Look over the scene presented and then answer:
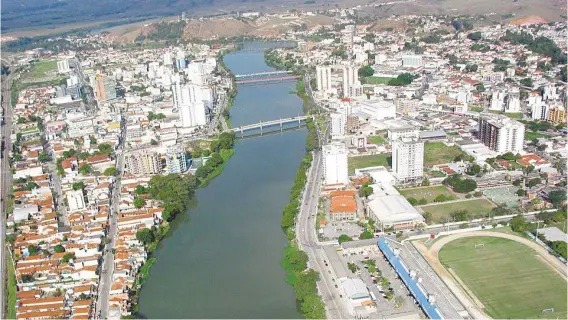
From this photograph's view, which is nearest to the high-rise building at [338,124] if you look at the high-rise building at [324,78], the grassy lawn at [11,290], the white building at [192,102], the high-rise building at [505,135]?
the high-rise building at [505,135]

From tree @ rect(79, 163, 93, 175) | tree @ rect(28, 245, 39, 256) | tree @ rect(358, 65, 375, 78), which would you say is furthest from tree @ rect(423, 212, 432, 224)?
tree @ rect(358, 65, 375, 78)

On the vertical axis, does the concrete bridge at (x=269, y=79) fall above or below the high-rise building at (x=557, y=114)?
above

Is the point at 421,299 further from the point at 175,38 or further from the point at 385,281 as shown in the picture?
the point at 175,38

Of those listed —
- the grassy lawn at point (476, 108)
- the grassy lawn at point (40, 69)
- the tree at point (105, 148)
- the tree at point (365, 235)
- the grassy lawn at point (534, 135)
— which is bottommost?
the tree at point (365, 235)

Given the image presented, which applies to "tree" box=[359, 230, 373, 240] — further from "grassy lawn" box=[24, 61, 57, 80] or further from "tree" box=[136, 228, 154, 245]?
"grassy lawn" box=[24, 61, 57, 80]

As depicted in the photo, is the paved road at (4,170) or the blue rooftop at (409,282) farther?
the paved road at (4,170)

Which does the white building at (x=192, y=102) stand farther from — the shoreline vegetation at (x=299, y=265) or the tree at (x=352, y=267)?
the tree at (x=352, y=267)
